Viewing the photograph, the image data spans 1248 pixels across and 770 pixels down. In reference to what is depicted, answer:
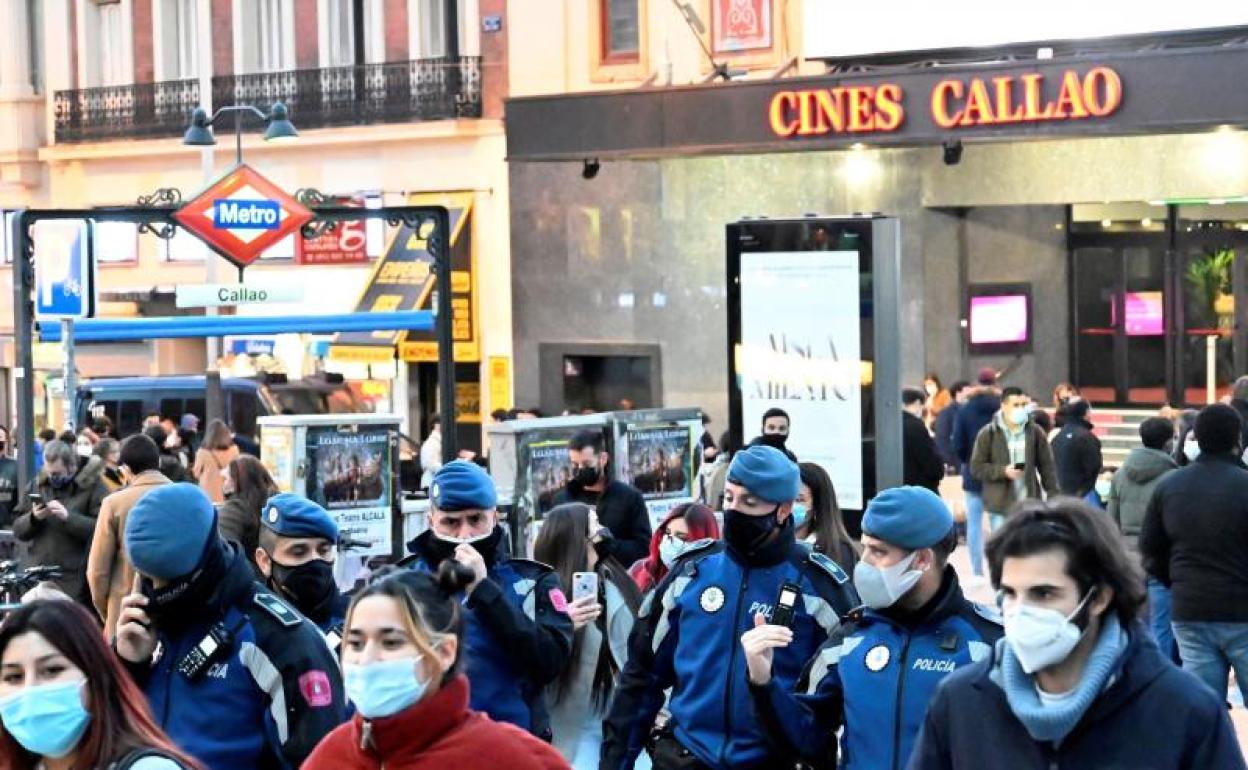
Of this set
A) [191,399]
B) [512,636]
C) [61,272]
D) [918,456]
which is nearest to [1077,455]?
[918,456]

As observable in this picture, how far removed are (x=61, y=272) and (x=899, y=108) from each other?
11550 mm

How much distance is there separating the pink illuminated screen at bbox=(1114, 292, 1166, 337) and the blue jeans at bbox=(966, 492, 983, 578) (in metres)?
8.48

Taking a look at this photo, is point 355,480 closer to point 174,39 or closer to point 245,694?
point 245,694

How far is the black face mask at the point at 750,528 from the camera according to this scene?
23.9ft

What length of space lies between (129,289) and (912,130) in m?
17.0

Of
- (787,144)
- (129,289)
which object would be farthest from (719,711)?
(129,289)

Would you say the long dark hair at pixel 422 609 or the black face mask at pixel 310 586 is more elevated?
the long dark hair at pixel 422 609

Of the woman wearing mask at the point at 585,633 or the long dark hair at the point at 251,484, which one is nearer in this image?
the woman wearing mask at the point at 585,633

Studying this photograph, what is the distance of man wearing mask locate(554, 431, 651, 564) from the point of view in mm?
12094

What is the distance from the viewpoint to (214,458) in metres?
17.2

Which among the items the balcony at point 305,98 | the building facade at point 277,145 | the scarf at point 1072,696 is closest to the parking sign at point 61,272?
the scarf at point 1072,696

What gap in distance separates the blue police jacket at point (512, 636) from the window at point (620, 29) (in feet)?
79.2

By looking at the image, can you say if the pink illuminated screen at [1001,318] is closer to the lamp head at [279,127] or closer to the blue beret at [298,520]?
the lamp head at [279,127]

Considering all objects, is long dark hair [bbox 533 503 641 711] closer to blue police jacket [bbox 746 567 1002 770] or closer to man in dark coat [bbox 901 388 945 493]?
blue police jacket [bbox 746 567 1002 770]
